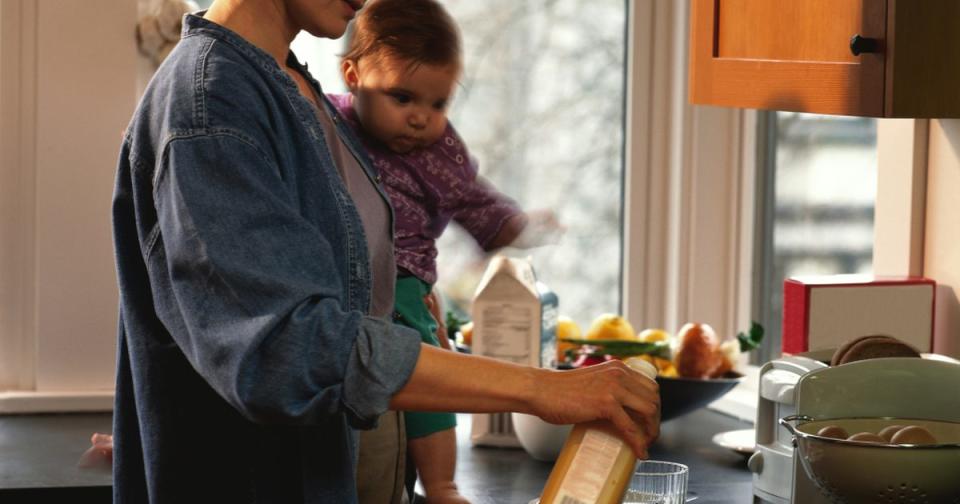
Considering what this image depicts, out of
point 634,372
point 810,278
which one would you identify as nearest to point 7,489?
point 634,372

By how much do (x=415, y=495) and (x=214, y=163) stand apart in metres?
0.97

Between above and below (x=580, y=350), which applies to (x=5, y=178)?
above

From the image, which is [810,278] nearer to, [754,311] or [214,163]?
[754,311]

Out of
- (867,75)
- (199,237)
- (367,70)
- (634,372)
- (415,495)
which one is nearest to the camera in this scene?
(199,237)

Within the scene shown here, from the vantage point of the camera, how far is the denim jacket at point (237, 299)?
108cm

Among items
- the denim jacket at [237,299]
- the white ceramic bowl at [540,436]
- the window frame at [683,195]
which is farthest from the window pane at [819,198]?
the denim jacket at [237,299]

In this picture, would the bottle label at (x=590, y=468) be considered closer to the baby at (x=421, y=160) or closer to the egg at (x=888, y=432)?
the egg at (x=888, y=432)

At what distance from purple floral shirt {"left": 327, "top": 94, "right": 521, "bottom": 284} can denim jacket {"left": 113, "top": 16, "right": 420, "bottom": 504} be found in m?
0.64

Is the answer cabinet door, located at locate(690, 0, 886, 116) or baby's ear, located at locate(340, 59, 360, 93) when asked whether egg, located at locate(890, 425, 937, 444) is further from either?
baby's ear, located at locate(340, 59, 360, 93)

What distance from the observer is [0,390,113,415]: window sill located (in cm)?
239

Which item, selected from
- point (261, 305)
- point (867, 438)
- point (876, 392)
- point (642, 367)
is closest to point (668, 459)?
point (876, 392)

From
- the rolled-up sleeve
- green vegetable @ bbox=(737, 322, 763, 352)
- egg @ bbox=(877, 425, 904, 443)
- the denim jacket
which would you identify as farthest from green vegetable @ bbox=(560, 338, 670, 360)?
the rolled-up sleeve

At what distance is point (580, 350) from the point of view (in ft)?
7.64

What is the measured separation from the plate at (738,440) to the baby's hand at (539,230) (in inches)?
18.5
